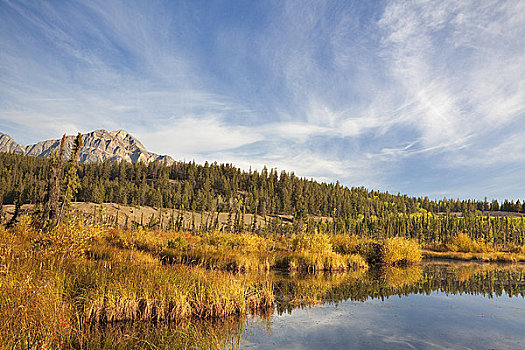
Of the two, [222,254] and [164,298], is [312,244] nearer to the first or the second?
[222,254]

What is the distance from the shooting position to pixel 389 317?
999 centimetres

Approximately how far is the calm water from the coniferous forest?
232 feet

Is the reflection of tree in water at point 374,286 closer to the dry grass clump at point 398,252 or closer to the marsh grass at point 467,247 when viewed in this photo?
the dry grass clump at point 398,252

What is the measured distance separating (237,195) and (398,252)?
96934 mm

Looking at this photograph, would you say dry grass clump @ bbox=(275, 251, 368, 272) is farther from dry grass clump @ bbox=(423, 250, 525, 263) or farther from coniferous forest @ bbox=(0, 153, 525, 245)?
coniferous forest @ bbox=(0, 153, 525, 245)

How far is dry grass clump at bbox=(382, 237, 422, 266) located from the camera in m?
24.6

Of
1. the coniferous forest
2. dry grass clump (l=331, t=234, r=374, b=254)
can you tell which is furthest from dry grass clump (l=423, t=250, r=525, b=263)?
the coniferous forest

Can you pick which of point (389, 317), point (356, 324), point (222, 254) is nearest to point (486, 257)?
point (222, 254)

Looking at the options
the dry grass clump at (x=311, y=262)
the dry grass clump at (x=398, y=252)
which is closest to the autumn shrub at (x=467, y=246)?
the dry grass clump at (x=398, y=252)

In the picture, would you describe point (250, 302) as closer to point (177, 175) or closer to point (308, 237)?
point (308, 237)

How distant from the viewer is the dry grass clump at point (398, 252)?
970 inches

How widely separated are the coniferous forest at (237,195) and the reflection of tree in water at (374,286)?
66.2 m

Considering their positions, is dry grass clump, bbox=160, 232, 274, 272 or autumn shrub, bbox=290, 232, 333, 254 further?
autumn shrub, bbox=290, 232, 333, 254

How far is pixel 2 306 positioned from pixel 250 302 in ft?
21.0
